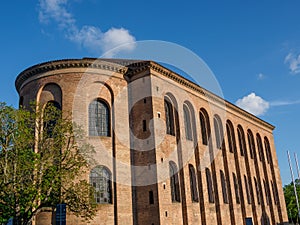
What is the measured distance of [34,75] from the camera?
20906 millimetres

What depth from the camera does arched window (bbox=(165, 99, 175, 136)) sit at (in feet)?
71.9

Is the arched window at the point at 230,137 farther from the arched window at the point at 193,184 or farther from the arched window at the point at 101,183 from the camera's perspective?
the arched window at the point at 101,183

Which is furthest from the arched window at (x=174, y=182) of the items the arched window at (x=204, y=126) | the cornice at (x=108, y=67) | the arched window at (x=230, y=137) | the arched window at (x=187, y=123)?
the arched window at (x=230, y=137)

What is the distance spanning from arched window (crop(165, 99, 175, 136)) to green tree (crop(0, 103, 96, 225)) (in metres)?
7.32

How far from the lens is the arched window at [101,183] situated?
18656 millimetres

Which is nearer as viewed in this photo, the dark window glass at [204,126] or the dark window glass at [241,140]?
the dark window glass at [204,126]

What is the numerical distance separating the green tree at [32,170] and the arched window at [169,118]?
→ 288 inches

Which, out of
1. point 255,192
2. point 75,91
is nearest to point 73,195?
point 75,91

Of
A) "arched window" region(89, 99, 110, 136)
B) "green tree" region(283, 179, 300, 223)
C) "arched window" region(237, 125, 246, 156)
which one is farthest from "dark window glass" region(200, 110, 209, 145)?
"green tree" region(283, 179, 300, 223)

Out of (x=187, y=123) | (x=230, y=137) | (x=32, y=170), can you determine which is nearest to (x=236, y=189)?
(x=230, y=137)

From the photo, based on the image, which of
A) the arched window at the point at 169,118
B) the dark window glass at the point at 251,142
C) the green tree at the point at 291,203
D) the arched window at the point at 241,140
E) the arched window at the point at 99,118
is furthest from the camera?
the green tree at the point at 291,203

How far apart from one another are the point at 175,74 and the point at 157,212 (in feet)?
30.2

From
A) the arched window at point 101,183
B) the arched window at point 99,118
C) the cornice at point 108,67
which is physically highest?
the cornice at point 108,67

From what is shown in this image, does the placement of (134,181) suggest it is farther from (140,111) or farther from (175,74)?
(175,74)
